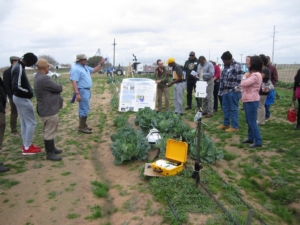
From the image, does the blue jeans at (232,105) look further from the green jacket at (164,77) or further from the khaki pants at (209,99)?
the green jacket at (164,77)

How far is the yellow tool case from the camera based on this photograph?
4.14 m

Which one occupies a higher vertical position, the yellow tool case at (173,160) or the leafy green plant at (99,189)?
the yellow tool case at (173,160)

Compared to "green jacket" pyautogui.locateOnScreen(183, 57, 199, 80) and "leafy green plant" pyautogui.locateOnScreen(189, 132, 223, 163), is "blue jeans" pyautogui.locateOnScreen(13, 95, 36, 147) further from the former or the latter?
"green jacket" pyautogui.locateOnScreen(183, 57, 199, 80)

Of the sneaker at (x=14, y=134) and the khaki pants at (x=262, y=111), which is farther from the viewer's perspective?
the khaki pants at (x=262, y=111)

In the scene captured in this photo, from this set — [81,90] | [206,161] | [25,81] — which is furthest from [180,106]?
[25,81]

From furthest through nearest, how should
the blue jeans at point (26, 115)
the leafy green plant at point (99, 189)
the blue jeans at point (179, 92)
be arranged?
the blue jeans at point (179, 92) < the blue jeans at point (26, 115) < the leafy green plant at point (99, 189)

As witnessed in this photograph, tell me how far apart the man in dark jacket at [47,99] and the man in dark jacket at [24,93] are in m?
0.20

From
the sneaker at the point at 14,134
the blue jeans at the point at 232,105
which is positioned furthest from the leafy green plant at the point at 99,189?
the blue jeans at the point at 232,105

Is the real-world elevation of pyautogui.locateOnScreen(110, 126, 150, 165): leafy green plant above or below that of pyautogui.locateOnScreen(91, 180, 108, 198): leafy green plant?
above

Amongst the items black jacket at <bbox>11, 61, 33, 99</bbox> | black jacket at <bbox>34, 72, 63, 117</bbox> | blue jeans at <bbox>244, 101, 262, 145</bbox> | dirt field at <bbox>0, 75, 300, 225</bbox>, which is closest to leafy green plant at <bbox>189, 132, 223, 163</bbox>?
dirt field at <bbox>0, 75, 300, 225</bbox>

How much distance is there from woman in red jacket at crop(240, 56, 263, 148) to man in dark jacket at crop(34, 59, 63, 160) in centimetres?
365

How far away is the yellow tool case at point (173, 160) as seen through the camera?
163 inches

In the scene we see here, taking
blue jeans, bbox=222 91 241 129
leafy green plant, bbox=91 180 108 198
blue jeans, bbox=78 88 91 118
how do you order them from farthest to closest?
blue jeans, bbox=78 88 91 118 → blue jeans, bbox=222 91 241 129 → leafy green plant, bbox=91 180 108 198

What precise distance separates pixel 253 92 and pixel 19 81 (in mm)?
4467
